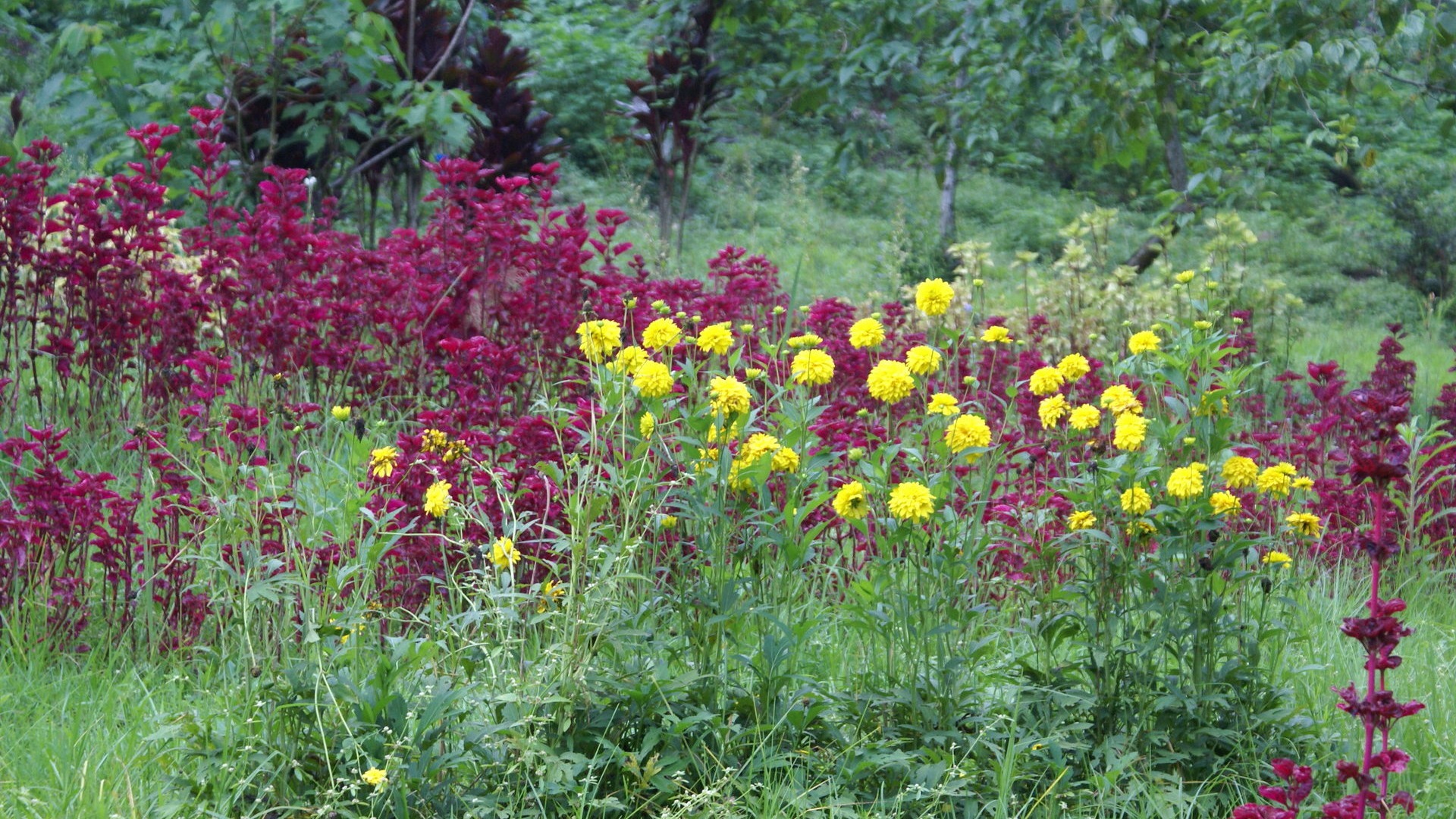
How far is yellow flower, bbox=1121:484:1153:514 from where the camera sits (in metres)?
2.57

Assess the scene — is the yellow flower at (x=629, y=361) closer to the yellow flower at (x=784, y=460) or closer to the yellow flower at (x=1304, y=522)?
the yellow flower at (x=784, y=460)

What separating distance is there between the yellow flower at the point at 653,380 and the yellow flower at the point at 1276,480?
1.32 meters

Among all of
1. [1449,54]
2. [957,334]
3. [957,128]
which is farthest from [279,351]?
[1449,54]

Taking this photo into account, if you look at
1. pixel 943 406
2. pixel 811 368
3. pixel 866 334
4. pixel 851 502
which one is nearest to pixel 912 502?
pixel 851 502

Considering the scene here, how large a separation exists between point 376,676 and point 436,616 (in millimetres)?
319

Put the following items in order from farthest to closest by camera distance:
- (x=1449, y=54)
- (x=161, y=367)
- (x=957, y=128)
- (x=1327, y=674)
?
(x=957, y=128) < (x=1449, y=54) < (x=161, y=367) < (x=1327, y=674)

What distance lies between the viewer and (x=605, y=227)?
488 cm

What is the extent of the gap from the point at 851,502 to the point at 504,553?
68 cm

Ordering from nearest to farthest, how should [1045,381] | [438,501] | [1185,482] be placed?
[438,501]
[1185,482]
[1045,381]

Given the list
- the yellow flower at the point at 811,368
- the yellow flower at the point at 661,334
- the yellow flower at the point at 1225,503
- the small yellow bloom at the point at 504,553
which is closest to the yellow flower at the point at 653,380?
the yellow flower at the point at 661,334

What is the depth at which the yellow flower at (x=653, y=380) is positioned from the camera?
7.99 ft

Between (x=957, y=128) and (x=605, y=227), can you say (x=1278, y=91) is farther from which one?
(x=605, y=227)

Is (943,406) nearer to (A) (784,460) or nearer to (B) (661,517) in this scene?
(A) (784,460)

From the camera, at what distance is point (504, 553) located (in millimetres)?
2418
